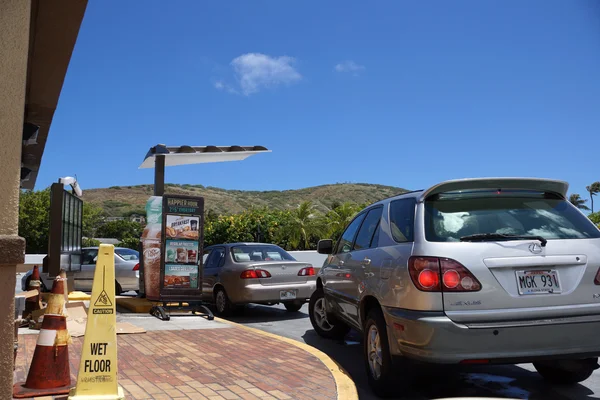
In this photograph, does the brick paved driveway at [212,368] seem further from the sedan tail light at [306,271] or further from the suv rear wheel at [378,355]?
the sedan tail light at [306,271]

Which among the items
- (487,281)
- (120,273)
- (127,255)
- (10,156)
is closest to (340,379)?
(487,281)

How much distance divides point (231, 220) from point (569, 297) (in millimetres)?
54094

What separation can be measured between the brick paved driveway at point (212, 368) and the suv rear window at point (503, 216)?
1779mm

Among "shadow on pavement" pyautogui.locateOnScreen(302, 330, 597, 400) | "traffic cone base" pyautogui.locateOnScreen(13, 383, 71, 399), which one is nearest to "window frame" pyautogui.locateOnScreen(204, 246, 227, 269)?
"shadow on pavement" pyautogui.locateOnScreen(302, 330, 597, 400)

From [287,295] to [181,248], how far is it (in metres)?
2.23

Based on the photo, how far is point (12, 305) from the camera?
3217 mm

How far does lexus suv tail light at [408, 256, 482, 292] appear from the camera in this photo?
429 centimetres

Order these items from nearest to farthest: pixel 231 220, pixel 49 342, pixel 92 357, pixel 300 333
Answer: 1. pixel 92 357
2. pixel 49 342
3. pixel 300 333
4. pixel 231 220

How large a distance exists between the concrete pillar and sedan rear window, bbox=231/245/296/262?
786cm

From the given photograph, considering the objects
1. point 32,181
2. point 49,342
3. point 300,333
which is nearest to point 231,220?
point 32,181

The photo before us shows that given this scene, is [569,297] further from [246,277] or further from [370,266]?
[246,277]

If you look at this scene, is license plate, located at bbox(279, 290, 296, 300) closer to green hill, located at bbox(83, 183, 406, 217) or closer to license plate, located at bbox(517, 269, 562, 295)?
license plate, located at bbox(517, 269, 562, 295)

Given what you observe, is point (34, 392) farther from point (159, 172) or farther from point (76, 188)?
point (76, 188)

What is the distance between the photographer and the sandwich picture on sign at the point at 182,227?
10.2m
